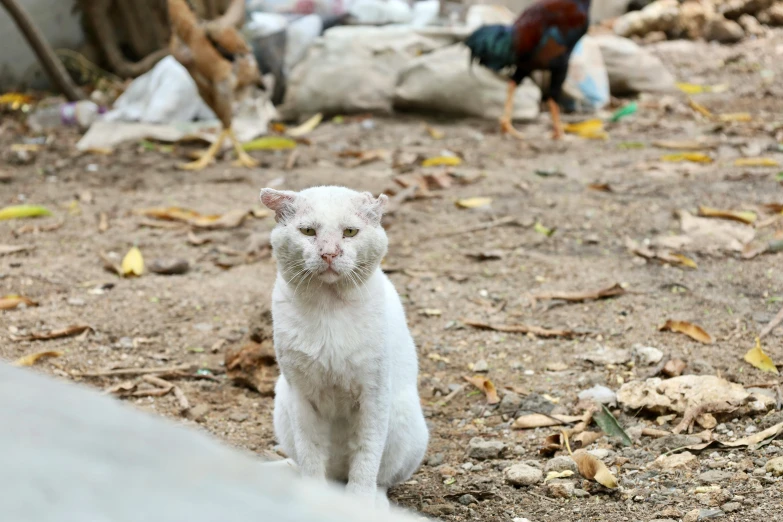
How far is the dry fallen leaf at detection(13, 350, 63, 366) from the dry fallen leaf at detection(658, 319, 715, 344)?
8.43 feet

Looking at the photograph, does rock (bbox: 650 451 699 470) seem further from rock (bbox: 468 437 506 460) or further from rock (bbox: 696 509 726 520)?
rock (bbox: 468 437 506 460)

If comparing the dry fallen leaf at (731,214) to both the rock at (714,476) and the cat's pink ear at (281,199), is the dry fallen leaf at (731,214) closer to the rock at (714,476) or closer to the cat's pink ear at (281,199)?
the rock at (714,476)

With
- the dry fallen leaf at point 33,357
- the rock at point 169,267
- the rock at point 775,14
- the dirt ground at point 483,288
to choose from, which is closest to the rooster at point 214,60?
the dirt ground at point 483,288

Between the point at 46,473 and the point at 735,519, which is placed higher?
the point at 46,473

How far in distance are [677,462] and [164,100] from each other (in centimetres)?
617

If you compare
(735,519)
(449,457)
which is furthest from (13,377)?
(449,457)

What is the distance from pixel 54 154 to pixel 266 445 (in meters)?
4.72

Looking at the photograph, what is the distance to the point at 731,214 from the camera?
4832 mm

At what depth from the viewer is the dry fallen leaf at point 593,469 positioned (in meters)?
2.63

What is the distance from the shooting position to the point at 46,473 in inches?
31.5

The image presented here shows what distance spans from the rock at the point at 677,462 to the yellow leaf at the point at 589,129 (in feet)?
15.9

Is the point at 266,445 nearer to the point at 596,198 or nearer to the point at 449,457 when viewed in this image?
the point at 449,457

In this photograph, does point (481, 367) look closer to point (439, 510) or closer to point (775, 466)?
point (439, 510)

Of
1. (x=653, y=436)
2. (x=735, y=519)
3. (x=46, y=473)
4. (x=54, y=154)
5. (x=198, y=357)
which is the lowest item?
(x=54, y=154)
